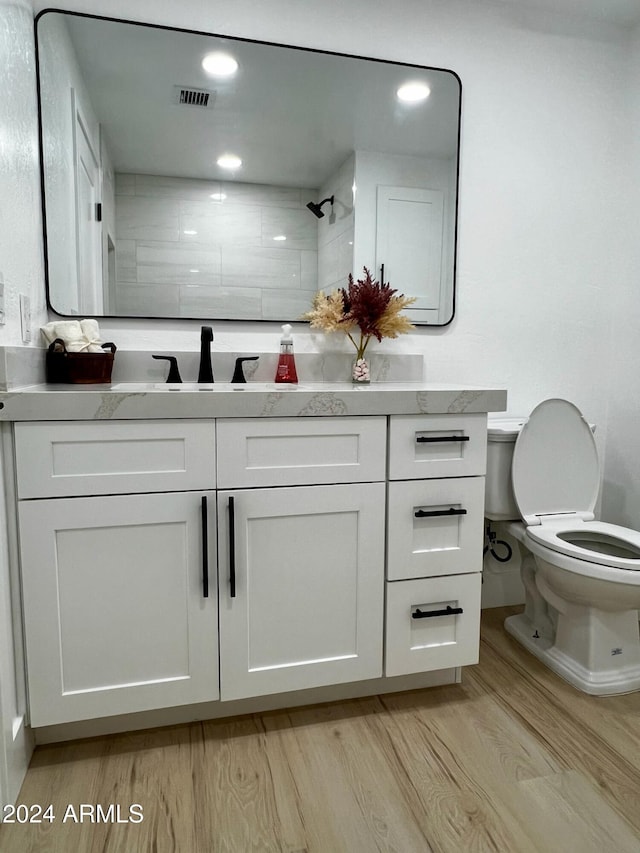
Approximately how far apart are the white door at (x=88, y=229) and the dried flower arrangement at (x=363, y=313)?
70 centimetres

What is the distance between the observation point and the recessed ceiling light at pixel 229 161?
186 centimetres

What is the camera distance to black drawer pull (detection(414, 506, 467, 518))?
1.57 meters

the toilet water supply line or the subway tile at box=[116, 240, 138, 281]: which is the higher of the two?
the subway tile at box=[116, 240, 138, 281]

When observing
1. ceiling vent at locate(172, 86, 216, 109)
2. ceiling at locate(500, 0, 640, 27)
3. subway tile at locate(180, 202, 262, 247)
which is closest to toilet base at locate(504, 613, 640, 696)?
subway tile at locate(180, 202, 262, 247)

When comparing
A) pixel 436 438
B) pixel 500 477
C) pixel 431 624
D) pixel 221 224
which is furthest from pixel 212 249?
pixel 431 624

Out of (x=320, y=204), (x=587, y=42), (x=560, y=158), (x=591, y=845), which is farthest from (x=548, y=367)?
(x=591, y=845)

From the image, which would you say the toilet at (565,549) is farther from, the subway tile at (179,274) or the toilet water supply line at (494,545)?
the subway tile at (179,274)

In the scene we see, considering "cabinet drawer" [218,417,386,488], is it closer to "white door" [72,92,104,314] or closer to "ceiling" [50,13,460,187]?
"white door" [72,92,104,314]

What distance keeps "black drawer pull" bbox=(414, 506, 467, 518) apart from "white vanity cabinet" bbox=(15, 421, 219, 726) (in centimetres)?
57

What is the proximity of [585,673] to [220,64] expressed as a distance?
7.40 feet

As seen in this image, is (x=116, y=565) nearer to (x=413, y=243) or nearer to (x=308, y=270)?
(x=308, y=270)

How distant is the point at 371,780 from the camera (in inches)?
52.7

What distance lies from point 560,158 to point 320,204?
103 cm

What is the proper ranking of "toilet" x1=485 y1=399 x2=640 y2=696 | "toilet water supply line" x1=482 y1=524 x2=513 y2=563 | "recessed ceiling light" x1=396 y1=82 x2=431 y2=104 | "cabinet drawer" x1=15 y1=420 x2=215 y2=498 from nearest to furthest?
"cabinet drawer" x1=15 y1=420 x2=215 y2=498
"toilet" x1=485 y1=399 x2=640 y2=696
"recessed ceiling light" x1=396 y1=82 x2=431 y2=104
"toilet water supply line" x1=482 y1=524 x2=513 y2=563
